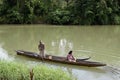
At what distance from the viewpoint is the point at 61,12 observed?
34.6 m

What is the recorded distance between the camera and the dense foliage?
33.4m

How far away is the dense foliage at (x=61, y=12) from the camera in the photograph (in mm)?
33406

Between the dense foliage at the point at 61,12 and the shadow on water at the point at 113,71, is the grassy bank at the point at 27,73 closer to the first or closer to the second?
the shadow on water at the point at 113,71

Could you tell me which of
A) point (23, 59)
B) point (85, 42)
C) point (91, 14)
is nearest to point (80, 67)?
point (23, 59)

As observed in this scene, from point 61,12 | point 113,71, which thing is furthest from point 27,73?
point 61,12

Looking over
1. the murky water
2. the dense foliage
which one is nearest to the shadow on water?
the murky water

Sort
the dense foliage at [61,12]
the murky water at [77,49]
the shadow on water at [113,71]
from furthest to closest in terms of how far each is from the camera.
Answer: the dense foliage at [61,12], the murky water at [77,49], the shadow on water at [113,71]

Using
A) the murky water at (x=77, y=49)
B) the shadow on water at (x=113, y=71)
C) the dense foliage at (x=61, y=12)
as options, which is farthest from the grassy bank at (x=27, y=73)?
the dense foliage at (x=61, y=12)

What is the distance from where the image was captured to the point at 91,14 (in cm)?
3350

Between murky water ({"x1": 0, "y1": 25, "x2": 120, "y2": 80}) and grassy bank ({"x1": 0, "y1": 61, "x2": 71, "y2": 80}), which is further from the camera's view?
murky water ({"x1": 0, "y1": 25, "x2": 120, "y2": 80})

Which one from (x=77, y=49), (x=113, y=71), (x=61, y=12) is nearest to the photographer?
(x=113, y=71)

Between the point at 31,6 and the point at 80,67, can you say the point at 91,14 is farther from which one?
the point at 80,67

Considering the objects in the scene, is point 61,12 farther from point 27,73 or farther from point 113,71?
point 27,73

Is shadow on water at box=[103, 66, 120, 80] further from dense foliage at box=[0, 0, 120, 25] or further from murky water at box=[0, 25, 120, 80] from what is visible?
dense foliage at box=[0, 0, 120, 25]
